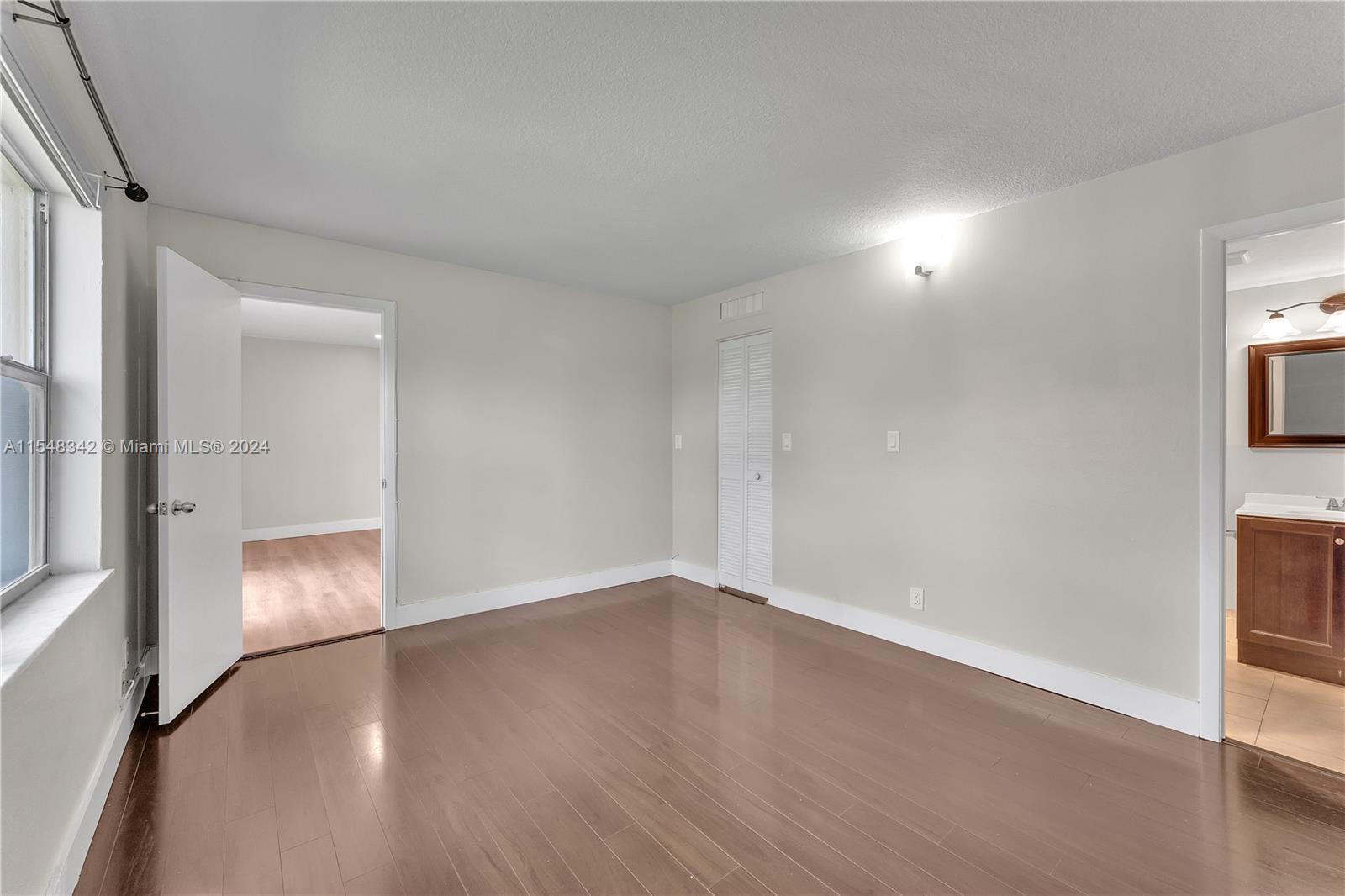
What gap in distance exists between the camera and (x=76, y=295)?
1945 mm

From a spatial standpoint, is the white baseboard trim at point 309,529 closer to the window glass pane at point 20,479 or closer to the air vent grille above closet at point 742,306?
the air vent grille above closet at point 742,306

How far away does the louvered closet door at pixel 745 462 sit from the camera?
4.49 m

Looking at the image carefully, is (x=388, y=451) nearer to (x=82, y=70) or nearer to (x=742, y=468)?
(x=82, y=70)

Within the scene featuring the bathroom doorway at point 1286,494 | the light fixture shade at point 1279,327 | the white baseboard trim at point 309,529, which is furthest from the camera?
the white baseboard trim at point 309,529

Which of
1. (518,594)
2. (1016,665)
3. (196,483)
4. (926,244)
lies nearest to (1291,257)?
(926,244)

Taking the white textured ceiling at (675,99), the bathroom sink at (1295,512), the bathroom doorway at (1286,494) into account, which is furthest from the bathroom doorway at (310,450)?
the bathroom sink at (1295,512)

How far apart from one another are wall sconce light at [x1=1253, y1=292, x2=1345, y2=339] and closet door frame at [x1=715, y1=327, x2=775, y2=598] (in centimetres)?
331

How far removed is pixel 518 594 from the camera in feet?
14.4

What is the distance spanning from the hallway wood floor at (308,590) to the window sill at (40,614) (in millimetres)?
1807

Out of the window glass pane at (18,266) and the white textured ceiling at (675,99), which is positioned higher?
the white textured ceiling at (675,99)

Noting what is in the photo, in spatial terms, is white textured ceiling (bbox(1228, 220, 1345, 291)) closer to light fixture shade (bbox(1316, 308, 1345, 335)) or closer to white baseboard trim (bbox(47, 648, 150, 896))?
light fixture shade (bbox(1316, 308, 1345, 335))

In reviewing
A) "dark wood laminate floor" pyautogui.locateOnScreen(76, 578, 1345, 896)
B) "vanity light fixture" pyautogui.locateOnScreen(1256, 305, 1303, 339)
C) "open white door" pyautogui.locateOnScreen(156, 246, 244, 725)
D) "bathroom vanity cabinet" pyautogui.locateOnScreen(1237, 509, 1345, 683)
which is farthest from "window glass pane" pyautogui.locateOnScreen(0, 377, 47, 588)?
"vanity light fixture" pyautogui.locateOnScreen(1256, 305, 1303, 339)

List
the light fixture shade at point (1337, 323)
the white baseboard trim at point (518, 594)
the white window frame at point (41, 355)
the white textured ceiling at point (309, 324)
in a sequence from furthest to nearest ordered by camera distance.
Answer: the white textured ceiling at point (309, 324) < the white baseboard trim at point (518, 594) < the light fixture shade at point (1337, 323) < the white window frame at point (41, 355)

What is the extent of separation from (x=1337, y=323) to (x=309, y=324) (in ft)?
28.7
